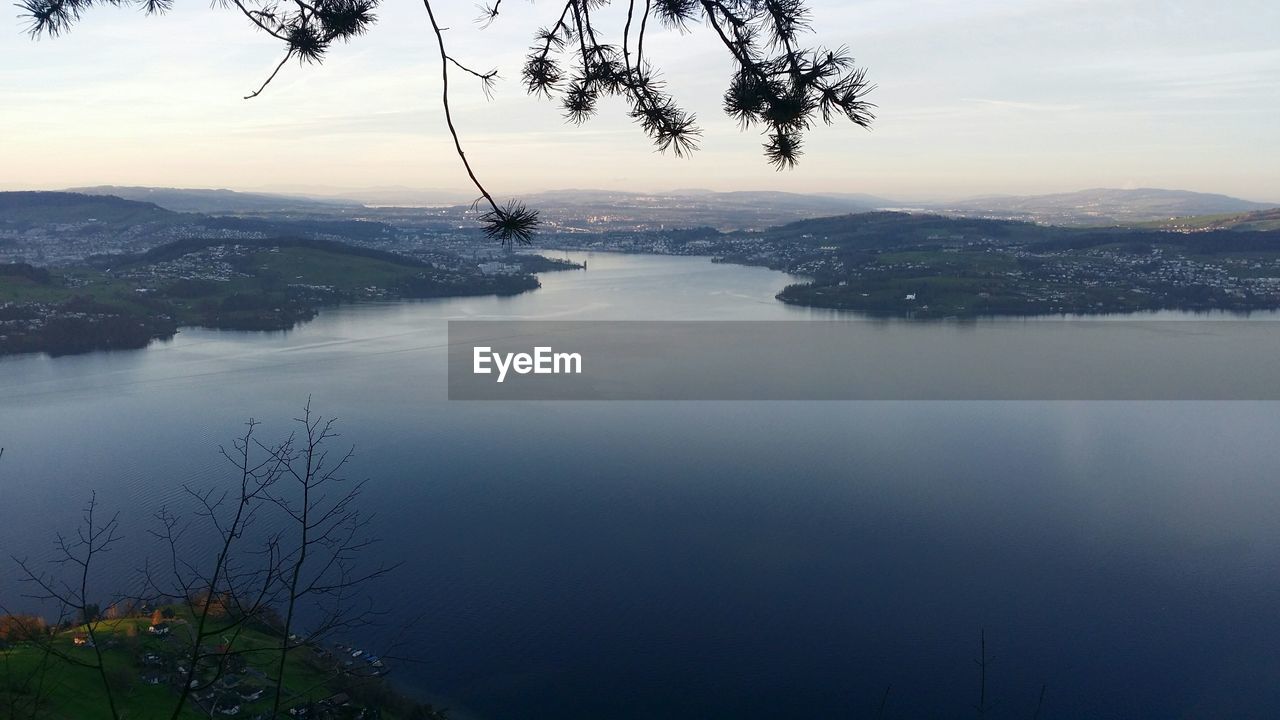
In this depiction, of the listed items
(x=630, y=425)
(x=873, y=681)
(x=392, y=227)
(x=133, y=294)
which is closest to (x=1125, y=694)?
(x=873, y=681)

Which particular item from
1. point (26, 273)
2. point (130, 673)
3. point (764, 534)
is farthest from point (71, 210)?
point (130, 673)

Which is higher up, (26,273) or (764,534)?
(26,273)

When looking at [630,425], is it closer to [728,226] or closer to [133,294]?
[133,294]

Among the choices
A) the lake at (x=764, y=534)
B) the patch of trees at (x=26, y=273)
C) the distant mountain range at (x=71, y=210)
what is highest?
the distant mountain range at (x=71, y=210)

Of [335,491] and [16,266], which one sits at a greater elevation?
[16,266]

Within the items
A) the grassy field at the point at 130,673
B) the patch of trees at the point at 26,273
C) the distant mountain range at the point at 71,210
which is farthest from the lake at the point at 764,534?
the distant mountain range at the point at 71,210

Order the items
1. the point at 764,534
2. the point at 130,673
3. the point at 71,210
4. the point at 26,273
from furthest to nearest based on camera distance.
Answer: the point at 71,210 < the point at 26,273 < the point at 764,534 < the point at 130,673

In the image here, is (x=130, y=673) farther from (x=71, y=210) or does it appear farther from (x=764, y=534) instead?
(x=71, y=210)

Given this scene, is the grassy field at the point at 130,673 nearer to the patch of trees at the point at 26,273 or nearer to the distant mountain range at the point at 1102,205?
the patch of trees at the point at 26,273
